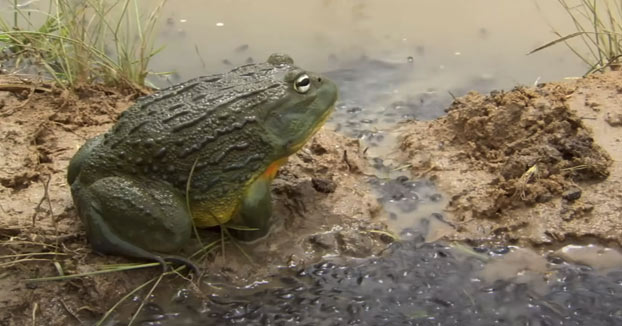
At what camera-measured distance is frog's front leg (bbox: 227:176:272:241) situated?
4086mm

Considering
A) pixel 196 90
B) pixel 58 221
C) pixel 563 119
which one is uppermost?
pixel 196 90

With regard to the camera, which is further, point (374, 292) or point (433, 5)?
point (433, 5)

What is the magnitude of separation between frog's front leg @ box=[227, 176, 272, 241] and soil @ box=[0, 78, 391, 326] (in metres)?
0.07

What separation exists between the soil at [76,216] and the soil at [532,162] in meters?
0.52

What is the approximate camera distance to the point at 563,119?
15.9 feet

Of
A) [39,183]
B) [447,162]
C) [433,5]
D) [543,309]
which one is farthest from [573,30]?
[39,183]

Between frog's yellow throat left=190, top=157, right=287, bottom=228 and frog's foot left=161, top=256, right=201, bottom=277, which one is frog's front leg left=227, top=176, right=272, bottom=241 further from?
frog's foot left=161, top=256, right=201, bottom=277

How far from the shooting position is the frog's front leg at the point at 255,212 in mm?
4086

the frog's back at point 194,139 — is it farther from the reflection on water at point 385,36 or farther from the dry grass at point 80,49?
the reflection on water at point 385,36

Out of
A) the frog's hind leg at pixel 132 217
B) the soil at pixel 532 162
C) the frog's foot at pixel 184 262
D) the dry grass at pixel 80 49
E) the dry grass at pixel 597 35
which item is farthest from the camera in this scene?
the dry grass at pixel 597 35

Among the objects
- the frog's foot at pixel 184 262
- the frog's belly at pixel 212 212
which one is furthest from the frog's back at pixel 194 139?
the frog's foot at pixel 184 262

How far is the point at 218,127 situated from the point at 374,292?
3.78ft

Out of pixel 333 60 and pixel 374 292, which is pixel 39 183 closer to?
pixel 374 292

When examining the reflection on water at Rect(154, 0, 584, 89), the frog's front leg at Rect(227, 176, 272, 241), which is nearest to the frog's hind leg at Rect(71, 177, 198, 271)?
the frog's front leg at Rect(227, 176, 272, 241)
